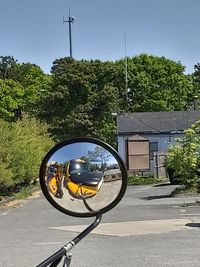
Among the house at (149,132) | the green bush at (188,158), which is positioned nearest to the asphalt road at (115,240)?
the green bush at (188,158)

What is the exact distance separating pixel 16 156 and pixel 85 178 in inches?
1052

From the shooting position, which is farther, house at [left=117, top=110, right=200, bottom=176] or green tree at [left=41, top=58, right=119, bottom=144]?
green tree at [left=41, top=58, right=119, bottom=144]

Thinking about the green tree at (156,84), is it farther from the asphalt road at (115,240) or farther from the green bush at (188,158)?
the asphalt road at (115,240)

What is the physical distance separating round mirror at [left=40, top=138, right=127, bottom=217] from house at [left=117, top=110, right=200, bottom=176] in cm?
4327

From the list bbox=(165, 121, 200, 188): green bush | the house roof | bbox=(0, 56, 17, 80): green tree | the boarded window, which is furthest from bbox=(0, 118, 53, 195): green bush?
bbox=(0, 56, 17, 80): green tree

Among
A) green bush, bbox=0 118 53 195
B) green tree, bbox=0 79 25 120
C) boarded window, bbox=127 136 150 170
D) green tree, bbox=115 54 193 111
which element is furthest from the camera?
green tree, bbox=115 54 193 111

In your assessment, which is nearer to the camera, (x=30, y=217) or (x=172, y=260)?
(x=172, y=260)

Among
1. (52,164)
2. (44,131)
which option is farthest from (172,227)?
(44,131)

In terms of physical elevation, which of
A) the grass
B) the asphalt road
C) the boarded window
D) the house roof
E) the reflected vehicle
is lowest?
the asphalt road

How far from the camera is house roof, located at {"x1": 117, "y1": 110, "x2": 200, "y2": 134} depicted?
2058 inches

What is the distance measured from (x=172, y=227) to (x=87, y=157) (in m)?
10.7

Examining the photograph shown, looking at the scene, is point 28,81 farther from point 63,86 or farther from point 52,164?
point 52,164

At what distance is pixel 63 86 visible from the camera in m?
59.1

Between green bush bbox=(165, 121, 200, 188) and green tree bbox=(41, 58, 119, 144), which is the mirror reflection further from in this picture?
green tree bbox=(41, 58, 119, 144)
